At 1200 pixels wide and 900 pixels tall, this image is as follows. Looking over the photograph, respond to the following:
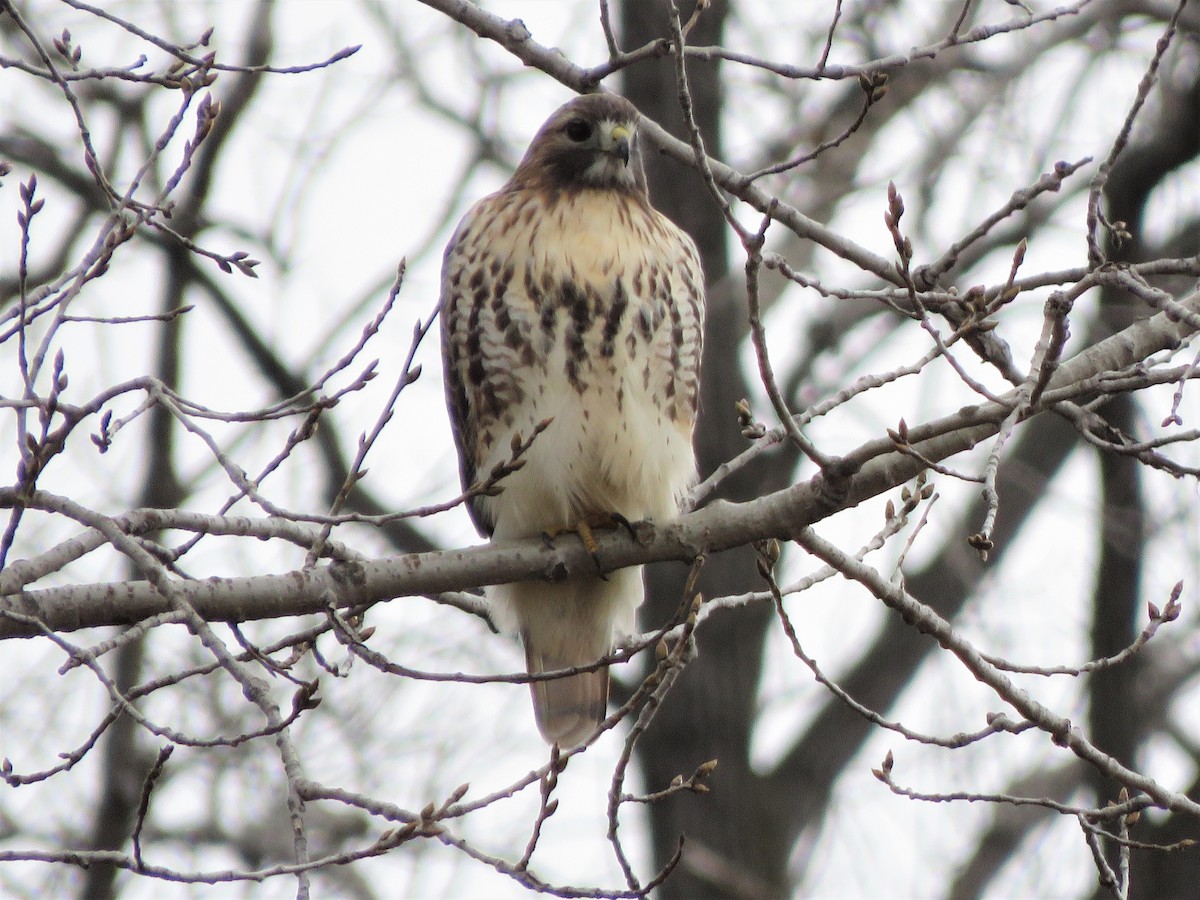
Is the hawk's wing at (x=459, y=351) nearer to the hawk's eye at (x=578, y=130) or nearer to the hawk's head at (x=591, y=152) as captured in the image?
the hawk's head at (x=591, y=152)

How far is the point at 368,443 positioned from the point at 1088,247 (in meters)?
1.44

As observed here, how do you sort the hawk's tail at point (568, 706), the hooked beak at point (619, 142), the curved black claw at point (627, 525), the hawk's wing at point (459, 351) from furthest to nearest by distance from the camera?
the hawk's tail at point (568, 706) < the hooked beak at point (619, 142) < the hawk's wing at point (459, 351) < the curved black claw at point (627, 525)

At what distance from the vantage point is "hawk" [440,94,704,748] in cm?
408

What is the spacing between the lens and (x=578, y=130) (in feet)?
15.1

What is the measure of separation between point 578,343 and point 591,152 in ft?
2.50

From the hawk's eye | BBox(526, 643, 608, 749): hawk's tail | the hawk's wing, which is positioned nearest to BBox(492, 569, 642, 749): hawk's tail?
BBox(526, 643, 608, 749): hawk's tail

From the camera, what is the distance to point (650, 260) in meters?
4.23

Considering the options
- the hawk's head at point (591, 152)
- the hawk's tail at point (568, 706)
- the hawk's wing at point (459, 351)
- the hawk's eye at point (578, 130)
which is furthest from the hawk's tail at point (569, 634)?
the hawk's eye at point (578, 130)

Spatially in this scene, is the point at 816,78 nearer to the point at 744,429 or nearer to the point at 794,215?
the point at 794,215

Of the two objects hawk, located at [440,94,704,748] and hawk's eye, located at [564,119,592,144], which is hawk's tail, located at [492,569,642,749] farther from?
hawk's eye, located at [564,119,592,144]

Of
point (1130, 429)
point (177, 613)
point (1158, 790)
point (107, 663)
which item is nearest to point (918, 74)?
point (1130, 429)

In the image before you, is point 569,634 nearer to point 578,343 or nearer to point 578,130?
point 578,343

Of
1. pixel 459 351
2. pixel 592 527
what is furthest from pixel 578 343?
pixel 592 527

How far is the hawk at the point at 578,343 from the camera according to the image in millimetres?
4082
